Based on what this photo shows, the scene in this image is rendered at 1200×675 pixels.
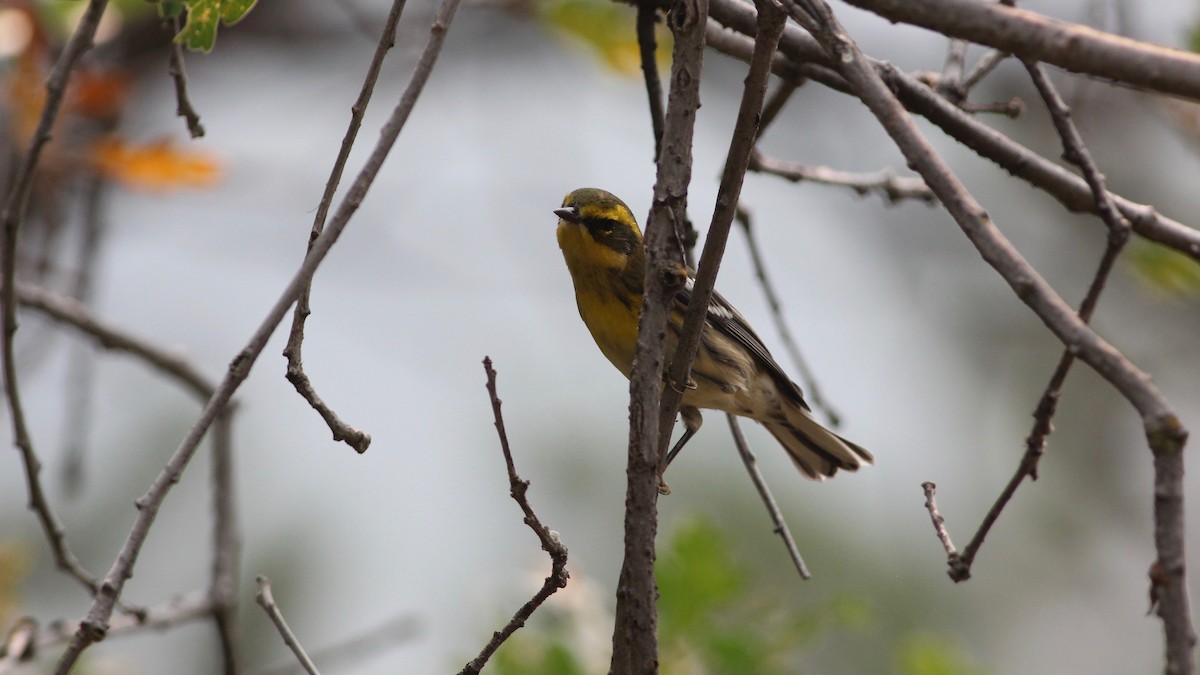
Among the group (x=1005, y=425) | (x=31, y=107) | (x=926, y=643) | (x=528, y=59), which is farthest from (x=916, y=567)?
(x=31, y=107)

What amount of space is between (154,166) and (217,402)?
3.01m

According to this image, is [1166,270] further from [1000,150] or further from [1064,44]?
[1064,44]

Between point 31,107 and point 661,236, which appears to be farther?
point 31,107

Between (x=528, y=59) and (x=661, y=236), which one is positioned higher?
(x=528, y=59)

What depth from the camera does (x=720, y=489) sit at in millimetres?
9883

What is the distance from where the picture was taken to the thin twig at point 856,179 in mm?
3906

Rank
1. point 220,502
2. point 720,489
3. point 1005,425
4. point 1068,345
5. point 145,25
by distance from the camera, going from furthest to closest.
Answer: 1. point 1005,425
2. point 720,489
3. point 145,25
4. point 220,502
5. point 1068,345

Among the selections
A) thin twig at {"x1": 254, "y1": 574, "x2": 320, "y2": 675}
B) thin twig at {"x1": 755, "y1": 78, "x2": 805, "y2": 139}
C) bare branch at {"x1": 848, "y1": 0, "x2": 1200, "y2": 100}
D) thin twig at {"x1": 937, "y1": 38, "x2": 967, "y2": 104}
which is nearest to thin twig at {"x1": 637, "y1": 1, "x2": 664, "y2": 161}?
thin twig at {"x1": 755, "y1": 78, "x2": 805, "y2": 139}

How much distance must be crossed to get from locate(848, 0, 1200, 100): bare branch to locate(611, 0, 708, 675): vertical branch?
482 mm

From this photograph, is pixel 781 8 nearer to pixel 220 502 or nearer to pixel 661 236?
pixel 661 236

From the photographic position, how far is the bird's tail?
17.3ft

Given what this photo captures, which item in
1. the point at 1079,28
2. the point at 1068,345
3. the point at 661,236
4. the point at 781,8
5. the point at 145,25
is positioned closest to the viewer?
the point at 1068,345

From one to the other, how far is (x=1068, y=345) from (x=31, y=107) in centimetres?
433

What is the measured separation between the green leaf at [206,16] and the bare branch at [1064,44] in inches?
57.2
